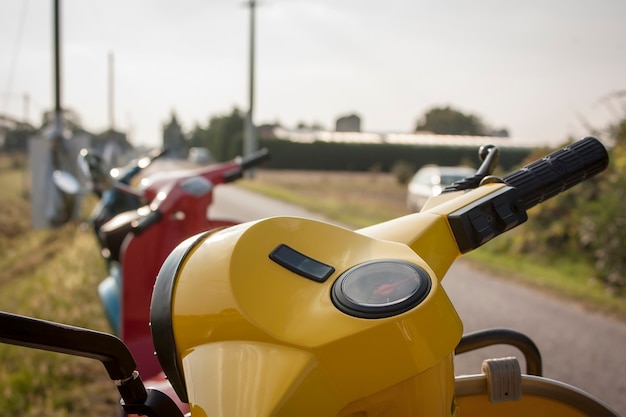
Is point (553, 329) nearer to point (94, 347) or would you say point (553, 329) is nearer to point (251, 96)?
point (94, 347)

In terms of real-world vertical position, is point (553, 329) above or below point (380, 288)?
below

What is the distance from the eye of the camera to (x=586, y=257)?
8.44 m

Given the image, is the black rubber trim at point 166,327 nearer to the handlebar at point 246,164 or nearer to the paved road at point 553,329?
the handlebar at point 246,164

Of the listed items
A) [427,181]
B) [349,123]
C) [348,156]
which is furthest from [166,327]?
[348,156]

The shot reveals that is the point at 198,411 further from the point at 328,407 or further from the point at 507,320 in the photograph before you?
the point at 507,320

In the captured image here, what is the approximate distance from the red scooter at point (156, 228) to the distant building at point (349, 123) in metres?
0.38

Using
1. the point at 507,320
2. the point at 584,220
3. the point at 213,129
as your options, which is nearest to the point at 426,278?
the point at 507,320

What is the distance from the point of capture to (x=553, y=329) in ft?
16.6

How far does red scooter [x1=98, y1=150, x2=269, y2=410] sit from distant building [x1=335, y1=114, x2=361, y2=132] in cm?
38

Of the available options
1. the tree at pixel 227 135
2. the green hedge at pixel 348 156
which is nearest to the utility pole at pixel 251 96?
the green hedge at pixel 348 156

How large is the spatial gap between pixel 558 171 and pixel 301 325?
576 millimetres

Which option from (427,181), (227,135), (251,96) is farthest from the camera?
(227,135)

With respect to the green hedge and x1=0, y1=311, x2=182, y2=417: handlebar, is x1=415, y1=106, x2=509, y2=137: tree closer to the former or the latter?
x1=0, y1=311, x2=182, y2=417: handlebar

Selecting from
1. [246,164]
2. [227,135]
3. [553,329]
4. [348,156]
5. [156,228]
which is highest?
[246,164]
